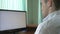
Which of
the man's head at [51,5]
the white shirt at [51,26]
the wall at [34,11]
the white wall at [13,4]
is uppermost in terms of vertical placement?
the man's head at [51,5]

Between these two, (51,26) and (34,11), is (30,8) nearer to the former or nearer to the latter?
(34,11)

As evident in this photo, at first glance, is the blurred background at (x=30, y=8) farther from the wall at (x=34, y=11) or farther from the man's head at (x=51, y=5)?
the man's head at (x=51, y=5)

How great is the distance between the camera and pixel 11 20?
5.60 feet

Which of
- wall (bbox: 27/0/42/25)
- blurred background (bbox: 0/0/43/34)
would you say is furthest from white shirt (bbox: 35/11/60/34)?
wall (bbox: 27/0/42/25)

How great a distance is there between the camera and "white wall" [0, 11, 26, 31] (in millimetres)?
1611

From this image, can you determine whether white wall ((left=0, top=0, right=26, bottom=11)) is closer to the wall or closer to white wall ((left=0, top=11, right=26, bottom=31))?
the wall

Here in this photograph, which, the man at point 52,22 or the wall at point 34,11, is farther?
the wall at point 34,11

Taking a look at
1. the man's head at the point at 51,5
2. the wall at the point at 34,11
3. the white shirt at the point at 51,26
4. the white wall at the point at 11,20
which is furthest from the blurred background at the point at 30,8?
the white shirt at the point at 51,26

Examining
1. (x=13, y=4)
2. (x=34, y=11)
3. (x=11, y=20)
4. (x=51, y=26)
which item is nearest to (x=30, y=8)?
(x=34, y=11)

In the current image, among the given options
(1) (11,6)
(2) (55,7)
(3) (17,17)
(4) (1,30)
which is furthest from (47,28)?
(1) (11,6)

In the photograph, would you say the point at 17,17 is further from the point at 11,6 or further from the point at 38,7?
the point at 38,7

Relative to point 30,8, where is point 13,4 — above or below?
above

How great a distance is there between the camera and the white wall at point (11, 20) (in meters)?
1.61

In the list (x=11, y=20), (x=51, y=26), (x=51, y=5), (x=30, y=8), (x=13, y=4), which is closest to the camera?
(x=51, y=26)
